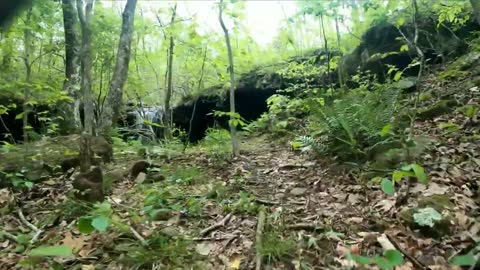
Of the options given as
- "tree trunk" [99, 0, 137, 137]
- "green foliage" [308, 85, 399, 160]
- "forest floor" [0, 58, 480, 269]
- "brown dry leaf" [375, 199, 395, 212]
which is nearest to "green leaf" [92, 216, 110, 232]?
"forest floor" [0, 58, 480, 269]

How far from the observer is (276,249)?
2.30 meters

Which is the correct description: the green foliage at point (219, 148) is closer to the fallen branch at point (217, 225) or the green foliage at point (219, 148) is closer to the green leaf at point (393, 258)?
the fallen branch at point (217, 225)

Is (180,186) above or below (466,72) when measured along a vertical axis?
below

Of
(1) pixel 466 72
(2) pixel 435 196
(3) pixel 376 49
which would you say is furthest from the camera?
(3) pixel 376 49

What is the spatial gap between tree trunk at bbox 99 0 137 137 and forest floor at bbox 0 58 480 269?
1733 millimetres

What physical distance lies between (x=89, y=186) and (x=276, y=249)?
188cm

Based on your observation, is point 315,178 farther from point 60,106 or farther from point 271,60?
point 271,60

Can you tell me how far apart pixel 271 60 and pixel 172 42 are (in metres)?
3.04

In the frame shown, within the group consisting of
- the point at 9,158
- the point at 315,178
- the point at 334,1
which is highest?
the point at 334,1

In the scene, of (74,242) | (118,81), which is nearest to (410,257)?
(74,242)

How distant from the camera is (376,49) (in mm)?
8430

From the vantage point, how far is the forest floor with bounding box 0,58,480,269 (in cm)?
229

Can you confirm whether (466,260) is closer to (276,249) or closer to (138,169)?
(276,249)

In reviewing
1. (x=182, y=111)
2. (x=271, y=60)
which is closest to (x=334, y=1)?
(x=271, y=60)
